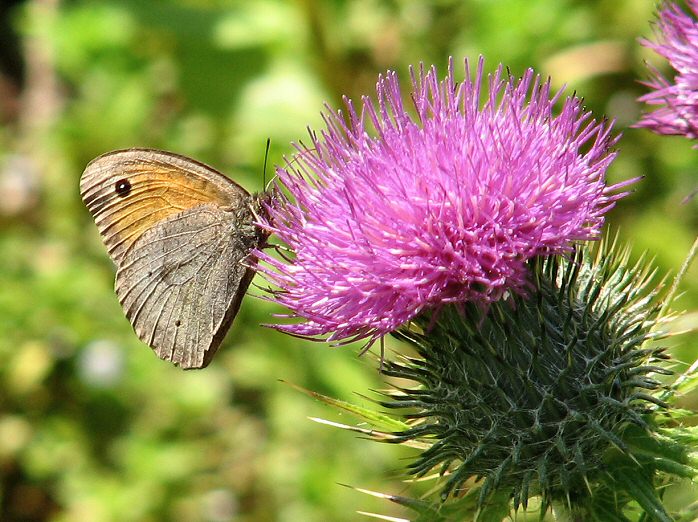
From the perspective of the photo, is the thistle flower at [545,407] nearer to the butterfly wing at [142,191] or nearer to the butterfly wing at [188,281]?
the butterfly wing at [188,281]

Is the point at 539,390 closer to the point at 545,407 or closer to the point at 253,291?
the point at 545,407

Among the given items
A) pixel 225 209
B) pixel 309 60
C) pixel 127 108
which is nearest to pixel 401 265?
pixel 225 209

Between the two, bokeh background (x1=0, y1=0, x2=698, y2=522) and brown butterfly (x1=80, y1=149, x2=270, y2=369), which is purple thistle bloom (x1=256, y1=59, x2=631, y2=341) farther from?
bokeh background (x1=0, y1=0, x2=698, y2=522)

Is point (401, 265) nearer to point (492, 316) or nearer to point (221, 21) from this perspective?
point (492, 316)

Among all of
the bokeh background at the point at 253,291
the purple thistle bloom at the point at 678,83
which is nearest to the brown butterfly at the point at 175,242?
the purple thistle bloom at the point at 678,83

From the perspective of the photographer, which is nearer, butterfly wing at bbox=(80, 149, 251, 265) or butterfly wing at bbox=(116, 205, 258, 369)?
butterfly wing at bbox=(116, 205, 258, 369)

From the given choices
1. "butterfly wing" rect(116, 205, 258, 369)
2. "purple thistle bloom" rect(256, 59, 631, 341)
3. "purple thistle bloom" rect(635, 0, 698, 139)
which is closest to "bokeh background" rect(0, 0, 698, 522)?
"butterfly wing" rect(116, 205, 258, 369)
